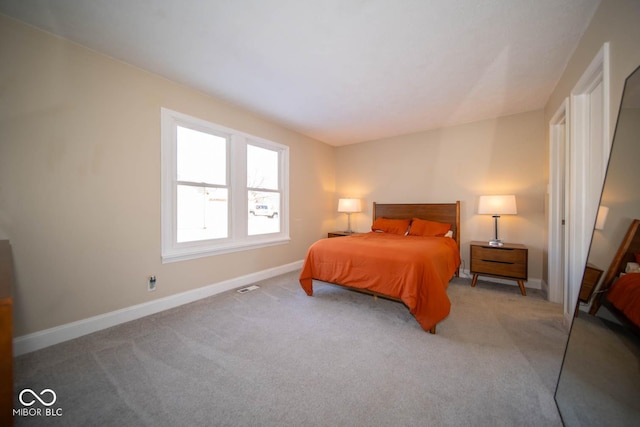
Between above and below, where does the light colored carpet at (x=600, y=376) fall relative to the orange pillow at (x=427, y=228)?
below

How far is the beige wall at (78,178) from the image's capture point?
5.85 feet

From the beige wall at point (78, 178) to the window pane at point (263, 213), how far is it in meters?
1.09

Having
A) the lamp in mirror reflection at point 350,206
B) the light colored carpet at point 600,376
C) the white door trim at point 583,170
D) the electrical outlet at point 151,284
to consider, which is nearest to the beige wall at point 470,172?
the lamp in mirror reflection at point 350,206

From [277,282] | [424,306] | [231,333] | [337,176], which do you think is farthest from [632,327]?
[337,176]

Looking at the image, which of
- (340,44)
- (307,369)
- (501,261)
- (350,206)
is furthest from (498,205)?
(307,369)

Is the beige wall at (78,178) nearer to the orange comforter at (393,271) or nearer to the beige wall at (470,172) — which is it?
the orange comforter at (393,271)

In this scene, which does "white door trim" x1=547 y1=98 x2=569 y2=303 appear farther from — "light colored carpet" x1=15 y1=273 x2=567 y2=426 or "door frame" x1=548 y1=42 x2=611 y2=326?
"door frame" x1=548 y1=42 x2=611 y2=326

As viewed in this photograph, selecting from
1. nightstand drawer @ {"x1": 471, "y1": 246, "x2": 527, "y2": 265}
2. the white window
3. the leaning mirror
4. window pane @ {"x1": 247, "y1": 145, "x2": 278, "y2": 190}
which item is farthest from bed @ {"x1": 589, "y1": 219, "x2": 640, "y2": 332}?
window pane @ {"x1": 247, "y1": 145, "x2": 278, "y2": 190}

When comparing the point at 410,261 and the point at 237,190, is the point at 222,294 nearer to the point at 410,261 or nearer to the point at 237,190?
the point at 237,190

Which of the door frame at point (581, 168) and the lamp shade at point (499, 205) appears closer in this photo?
the door frame at point (581, 168)

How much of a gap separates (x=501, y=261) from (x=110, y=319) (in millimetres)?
4424

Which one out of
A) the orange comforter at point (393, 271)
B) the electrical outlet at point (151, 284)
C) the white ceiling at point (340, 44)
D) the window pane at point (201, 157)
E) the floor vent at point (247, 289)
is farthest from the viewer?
the floor vent at point (247, 289)

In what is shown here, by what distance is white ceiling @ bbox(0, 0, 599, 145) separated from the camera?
1.67 meters

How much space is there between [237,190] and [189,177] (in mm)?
643
